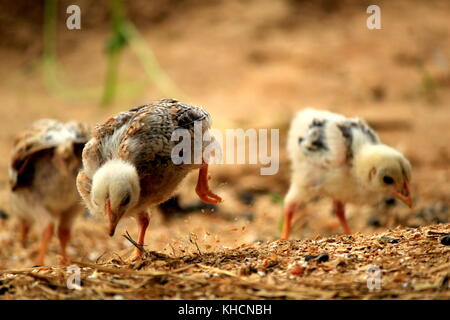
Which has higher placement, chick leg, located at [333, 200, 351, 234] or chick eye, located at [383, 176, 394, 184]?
chick eye, located at [383, 176, 394, 184]

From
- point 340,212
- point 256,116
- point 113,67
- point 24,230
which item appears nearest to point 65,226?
point 24,230

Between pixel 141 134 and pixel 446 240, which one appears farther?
pixel 141 134

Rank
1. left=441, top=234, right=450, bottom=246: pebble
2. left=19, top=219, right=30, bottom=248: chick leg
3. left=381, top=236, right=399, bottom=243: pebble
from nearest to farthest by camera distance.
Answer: left=441, top=234, right=450, bottom=246: pebble < left=381, top=236, right=399, bottom=243: pebble < left=19, top=219, right=30, bottom=248: chick leg

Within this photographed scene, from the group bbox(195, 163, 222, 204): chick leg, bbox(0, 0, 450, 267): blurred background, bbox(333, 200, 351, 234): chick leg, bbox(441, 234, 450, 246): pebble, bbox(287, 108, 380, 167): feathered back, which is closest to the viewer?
bbox(441, 234, 450, 246): pebble

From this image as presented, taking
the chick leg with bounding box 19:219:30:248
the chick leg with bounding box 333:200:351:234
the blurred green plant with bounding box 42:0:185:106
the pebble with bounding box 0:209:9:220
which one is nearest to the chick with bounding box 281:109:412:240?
the chick leg with bounding box 333:200:351:234

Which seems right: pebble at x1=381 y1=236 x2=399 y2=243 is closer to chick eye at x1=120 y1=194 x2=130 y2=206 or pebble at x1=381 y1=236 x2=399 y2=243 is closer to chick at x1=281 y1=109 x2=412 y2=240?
chick at x1=281 y1=109 x2=412 y2=240

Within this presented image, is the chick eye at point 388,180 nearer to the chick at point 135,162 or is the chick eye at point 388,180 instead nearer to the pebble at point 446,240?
the pebble at point 446,240

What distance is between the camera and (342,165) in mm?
6254

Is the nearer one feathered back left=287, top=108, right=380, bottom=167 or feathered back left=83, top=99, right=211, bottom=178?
feathered back left=83, top=99, right=211, bottom=178

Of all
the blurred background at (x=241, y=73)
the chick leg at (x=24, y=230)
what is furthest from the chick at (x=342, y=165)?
the chick leg at (x=24, y=230)

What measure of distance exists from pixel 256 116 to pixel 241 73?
9.18 feet

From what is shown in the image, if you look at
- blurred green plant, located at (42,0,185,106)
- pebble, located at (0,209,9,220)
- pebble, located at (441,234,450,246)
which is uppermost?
blurred green plant, located at (42,0,185,106)

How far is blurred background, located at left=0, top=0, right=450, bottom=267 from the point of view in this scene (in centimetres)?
912

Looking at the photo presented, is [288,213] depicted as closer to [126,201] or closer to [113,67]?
[126,201]
